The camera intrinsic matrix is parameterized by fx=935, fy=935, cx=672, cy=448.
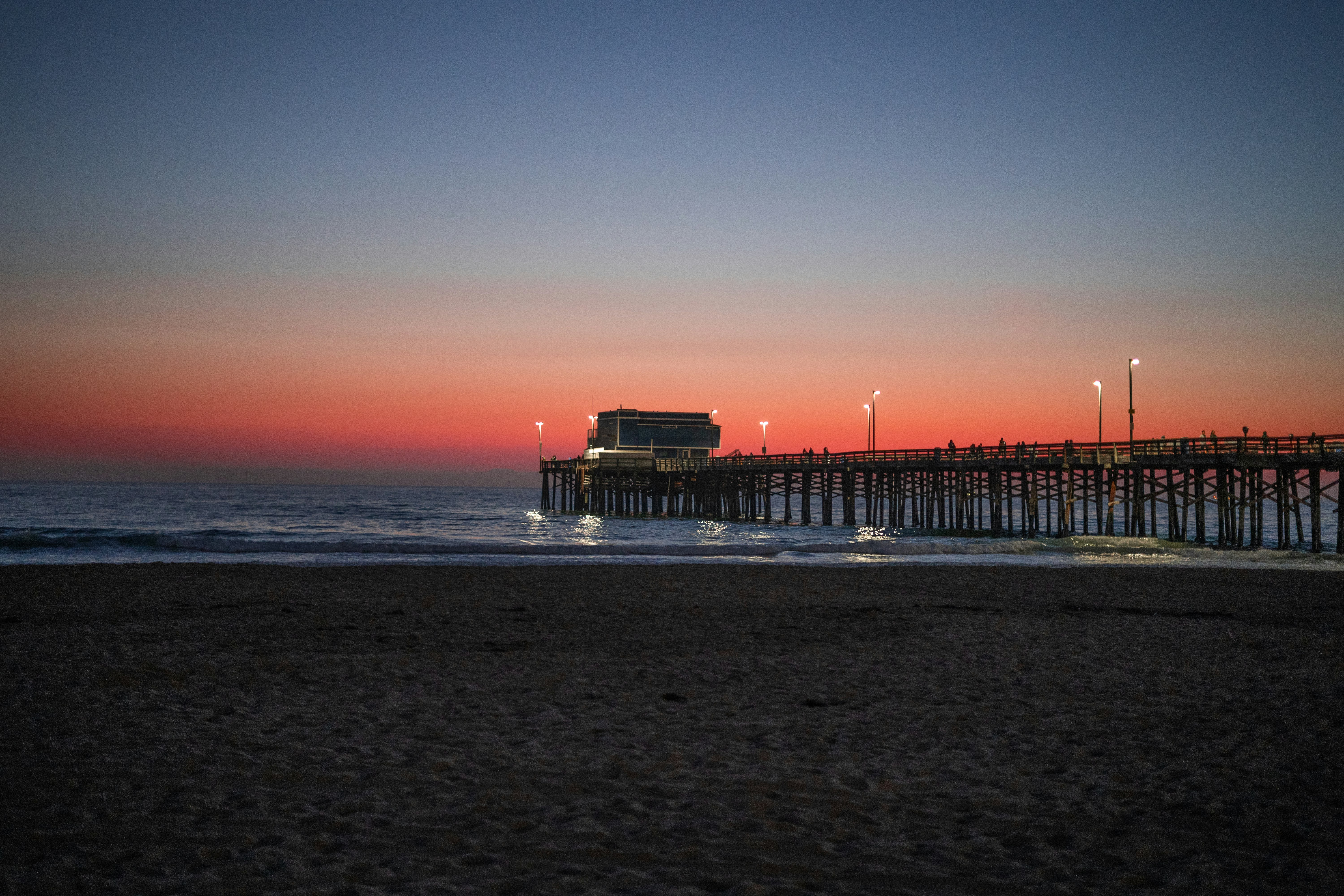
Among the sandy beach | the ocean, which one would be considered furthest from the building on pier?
the sandy beach

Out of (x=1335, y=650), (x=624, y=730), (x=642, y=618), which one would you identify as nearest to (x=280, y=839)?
(x=624, y=730)

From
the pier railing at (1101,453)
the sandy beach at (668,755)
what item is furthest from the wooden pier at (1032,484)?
the sandy beach at (668,755)

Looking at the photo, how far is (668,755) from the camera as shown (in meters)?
6.88

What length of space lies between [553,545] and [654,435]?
48.7m

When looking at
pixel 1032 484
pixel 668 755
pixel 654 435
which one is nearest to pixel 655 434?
pixel 654 435

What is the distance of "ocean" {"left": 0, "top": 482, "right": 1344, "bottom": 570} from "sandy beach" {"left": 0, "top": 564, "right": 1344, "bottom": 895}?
1388 centimetres

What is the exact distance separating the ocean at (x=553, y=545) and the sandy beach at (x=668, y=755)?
1388 centimetres

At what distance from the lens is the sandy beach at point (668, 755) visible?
4859 mm

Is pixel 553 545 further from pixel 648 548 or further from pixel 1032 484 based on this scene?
pixel 1032 484

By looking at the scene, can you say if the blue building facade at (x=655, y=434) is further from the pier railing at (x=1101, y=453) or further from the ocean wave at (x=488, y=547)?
the ocean wave at (x=488, y=547)

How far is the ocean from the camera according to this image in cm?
2795

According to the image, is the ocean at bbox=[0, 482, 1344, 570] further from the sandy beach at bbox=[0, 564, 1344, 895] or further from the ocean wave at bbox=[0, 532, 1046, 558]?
the sandy beach at bbox=[0, 564, 1344, 895]

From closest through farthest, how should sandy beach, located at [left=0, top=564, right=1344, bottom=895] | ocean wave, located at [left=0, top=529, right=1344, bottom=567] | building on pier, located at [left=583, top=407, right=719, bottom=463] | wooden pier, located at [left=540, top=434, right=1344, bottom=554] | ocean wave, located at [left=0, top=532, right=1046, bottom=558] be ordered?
sandy beach, located at [left=0, top=564, right=1344, bottom=895] → ocean wave, located at [left=0, top=529, right=1344, bottom=567] → ocean wave, located at [left=0, top=532, right=1046, bottom=558] → wooden pier, located at [left=540, top=434, right=1344, bottom=554] → building on pier, located at [left=583, top=407, right=719, bottom=463]

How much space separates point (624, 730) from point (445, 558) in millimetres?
21825
